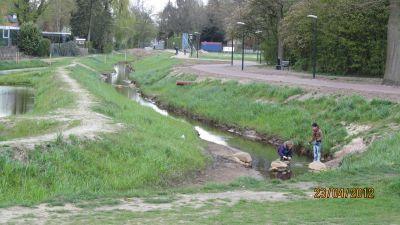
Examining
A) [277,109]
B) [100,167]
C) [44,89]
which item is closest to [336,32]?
[277,109]

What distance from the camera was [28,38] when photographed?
7550 centimetres

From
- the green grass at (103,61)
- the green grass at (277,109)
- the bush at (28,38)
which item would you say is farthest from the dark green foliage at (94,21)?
the green grass at (277,109)

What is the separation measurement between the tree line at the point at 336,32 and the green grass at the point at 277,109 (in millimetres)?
8412

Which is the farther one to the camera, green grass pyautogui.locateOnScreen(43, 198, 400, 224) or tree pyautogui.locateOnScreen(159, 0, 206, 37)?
tree pyautogui.locateOnScreen(159, 0, 206, 37)

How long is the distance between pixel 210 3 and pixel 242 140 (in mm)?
110008

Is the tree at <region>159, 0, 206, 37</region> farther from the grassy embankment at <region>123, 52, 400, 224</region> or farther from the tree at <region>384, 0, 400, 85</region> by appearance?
the tree at <region>384, 0, 400, 85</region>

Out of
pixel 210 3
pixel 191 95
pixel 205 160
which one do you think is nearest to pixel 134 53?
pixel 210 3

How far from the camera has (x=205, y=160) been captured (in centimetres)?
2000

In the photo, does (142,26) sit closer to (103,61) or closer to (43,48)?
(103,61)

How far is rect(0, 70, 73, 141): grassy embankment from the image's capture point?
21.0 metres

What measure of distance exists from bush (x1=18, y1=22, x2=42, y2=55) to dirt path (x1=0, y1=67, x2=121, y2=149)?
46.4 metres

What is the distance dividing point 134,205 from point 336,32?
39.4 meters

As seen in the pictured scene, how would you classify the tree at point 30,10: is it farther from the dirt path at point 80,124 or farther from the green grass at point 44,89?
the dirt path at point 80,124
